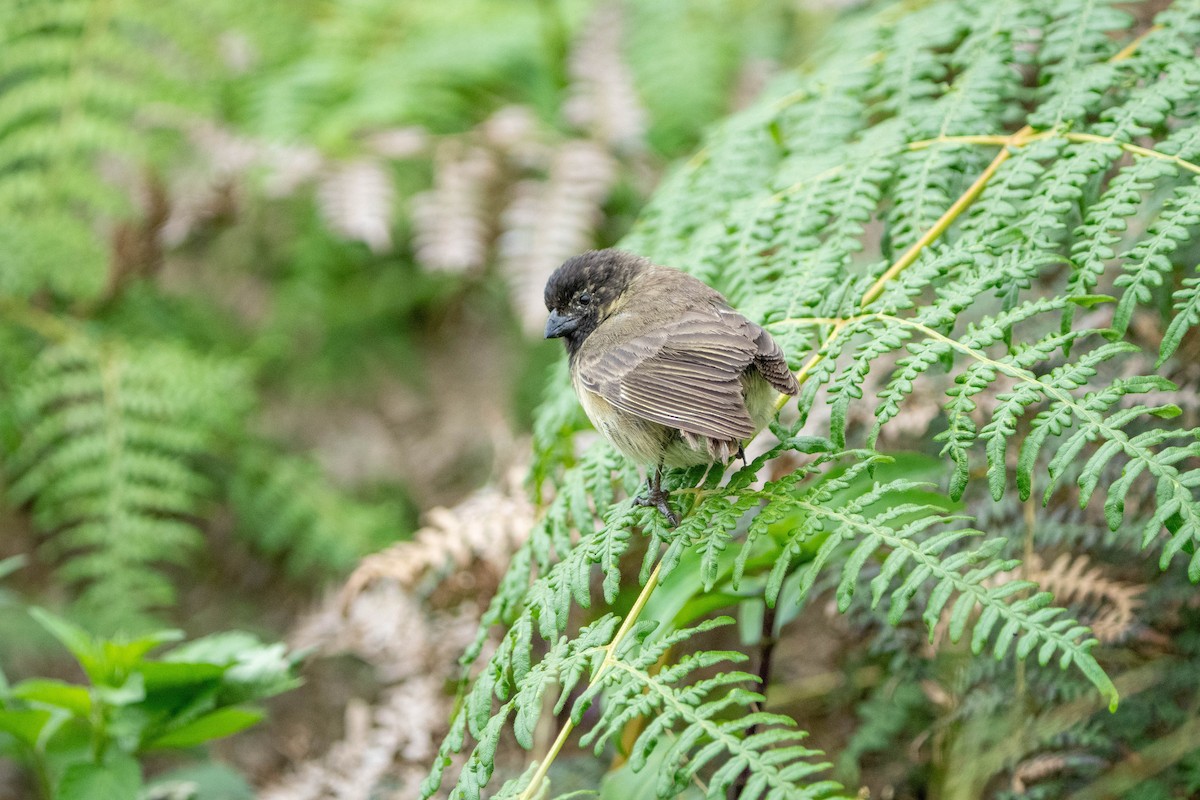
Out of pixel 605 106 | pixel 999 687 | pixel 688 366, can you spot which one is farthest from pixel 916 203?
pixel 605 106

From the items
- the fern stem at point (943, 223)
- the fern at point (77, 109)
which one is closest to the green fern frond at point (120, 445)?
the fern at point (77, 109)

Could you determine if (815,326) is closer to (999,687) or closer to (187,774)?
(999,687)

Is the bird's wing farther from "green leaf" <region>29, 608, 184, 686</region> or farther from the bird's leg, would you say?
"green leaf" <region>29, 608, 184, 686</region>

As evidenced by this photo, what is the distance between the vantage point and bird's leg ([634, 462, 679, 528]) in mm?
1976

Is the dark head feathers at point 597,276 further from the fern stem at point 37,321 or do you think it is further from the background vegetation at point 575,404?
the fern stem at point 37,321

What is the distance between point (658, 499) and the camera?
2.05 meters

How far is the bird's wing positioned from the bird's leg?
152 mm

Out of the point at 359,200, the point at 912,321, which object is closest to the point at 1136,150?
the point at 912,321

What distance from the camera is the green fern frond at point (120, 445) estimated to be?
376cm

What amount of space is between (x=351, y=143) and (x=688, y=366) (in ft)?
8.70

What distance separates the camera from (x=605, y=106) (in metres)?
4.27

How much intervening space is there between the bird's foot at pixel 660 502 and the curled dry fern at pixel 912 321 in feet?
0.15

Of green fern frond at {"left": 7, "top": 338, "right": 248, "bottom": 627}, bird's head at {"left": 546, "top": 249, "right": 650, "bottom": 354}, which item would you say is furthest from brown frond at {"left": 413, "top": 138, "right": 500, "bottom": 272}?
bird's head at {"left": 546, "top": 249, "right": 650, "bottom": 354}

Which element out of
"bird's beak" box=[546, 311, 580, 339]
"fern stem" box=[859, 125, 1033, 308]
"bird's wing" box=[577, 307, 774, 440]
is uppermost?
"fern stem" box=[859, 125, 1033, 308]
